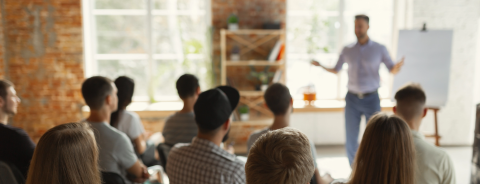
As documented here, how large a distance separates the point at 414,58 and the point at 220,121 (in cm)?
368

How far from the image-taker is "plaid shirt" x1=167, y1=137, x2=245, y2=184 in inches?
65.1

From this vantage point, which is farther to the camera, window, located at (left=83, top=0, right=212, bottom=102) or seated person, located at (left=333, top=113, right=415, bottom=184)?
window, located at (left=83, top=0, right=212, bottom=102)

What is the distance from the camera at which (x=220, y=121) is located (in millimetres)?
1825

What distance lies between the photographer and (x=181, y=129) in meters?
2.56

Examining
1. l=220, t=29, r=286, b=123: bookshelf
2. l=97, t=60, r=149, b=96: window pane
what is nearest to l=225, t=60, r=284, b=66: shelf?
l=220, t=29, r=286, b=123: bookshelf

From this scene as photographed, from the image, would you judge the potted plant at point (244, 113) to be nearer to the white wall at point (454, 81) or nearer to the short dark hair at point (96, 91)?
the white wall at point (454, 81)

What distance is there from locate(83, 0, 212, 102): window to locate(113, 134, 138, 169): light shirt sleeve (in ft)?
9.77

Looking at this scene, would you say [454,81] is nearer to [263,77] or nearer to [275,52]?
[275,52]

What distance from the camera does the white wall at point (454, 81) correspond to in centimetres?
481

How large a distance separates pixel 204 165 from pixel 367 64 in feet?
8.82

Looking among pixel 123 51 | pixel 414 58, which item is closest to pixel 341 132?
pixel 414 58

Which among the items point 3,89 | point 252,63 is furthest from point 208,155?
point 252,63

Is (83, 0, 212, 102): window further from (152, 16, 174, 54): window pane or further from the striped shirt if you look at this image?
the striped shirt

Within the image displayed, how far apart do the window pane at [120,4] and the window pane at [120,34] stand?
0.46 ft
